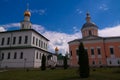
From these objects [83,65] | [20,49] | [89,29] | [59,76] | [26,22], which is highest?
[26,22]

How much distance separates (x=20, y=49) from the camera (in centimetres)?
3934

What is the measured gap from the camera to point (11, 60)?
3906cm

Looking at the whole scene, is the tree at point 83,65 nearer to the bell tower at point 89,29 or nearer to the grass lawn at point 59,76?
the grass lawn at point 59,76

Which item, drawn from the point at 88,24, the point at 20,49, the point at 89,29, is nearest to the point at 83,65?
the point at 20,49

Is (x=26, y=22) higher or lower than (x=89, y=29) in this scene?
higher

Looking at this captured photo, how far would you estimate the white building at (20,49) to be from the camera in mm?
38062

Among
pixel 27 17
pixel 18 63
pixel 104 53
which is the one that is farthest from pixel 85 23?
pixel 18 63

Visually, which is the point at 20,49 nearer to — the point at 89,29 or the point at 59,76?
the point at 59,76

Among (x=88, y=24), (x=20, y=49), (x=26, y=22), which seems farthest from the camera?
(x=88, y=24)

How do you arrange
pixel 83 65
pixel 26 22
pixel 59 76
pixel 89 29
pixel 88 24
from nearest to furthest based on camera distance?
pixel 83 65
pixel 59 76
pixel 26 22
pixel 89 29
pixel 88 24

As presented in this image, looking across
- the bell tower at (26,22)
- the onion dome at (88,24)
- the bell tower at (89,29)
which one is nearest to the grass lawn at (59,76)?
the bell tower at (26,22)

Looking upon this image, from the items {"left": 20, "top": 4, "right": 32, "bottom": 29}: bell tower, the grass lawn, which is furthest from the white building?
the grass lawn

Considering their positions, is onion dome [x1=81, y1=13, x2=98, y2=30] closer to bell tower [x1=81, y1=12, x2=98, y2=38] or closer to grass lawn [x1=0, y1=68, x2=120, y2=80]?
bell tower [x1=81, y1=12, x2=98, y2=38]

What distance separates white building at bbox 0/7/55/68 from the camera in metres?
38.1
